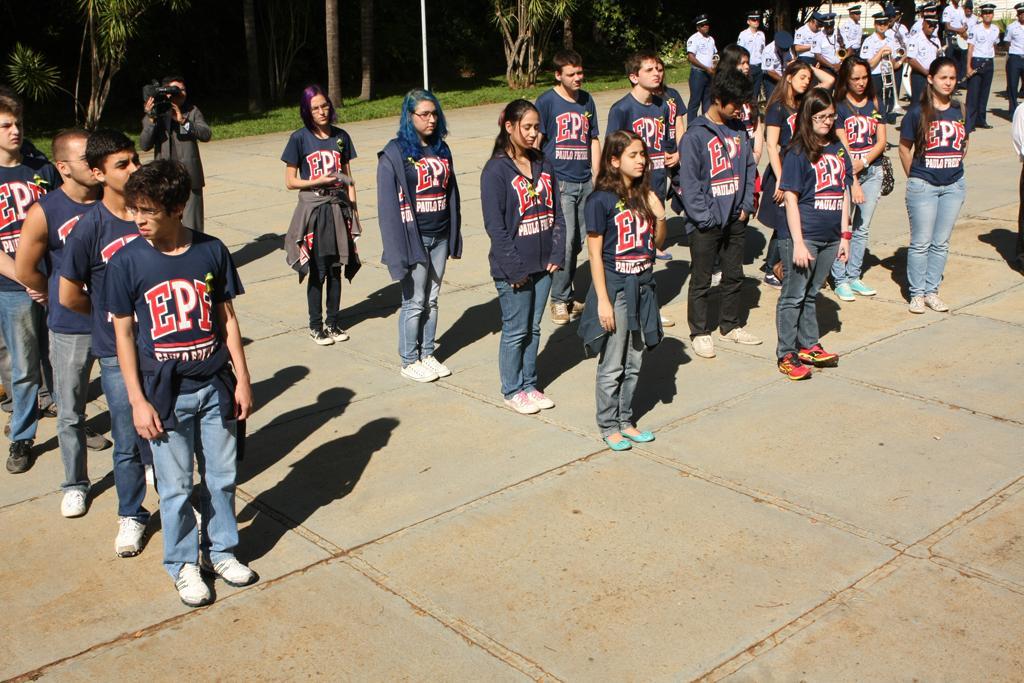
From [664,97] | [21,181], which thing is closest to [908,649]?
[21,181]

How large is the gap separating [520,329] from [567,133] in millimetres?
2166

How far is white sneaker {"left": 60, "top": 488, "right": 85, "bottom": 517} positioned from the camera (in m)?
5.19

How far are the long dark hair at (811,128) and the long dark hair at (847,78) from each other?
5.06 ft

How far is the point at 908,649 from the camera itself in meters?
3.96

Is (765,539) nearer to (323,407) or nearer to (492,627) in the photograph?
(492,627)

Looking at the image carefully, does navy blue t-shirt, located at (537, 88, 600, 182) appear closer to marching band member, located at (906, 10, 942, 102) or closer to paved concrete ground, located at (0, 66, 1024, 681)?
paved concrete ground, located at (0, 66, 1024, 681)

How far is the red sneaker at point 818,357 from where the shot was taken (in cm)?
690

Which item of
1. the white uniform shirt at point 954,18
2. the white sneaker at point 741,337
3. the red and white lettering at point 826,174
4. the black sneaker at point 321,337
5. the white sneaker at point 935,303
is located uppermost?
the white uniform shirt at point 954,18

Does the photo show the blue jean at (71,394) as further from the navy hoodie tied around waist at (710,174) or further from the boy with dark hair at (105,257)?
the navy hoodie tied around waist at (710,174)

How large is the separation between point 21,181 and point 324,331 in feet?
8.29

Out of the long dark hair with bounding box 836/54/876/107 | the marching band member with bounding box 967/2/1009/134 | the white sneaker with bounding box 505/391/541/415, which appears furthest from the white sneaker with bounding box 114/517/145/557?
the marching band member with bounding box 967/2/1009/134

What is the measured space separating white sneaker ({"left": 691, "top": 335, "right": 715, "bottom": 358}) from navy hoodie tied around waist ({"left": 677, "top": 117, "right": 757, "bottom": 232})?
2.42 ft

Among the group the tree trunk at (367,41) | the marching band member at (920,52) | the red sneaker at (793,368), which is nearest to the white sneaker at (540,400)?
the red sneaker at (793,368)

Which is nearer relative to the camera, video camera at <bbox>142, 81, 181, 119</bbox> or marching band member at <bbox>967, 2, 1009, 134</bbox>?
video camera at <bbox>142, 81, 181, 119</bbox>
